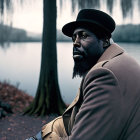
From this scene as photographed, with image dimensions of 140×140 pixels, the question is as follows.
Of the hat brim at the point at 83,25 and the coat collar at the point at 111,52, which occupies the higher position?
the hat brim at the point at 83,25

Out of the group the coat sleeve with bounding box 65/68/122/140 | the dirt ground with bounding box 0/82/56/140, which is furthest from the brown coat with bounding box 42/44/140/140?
the dirt ground with bounding box 0/82/56/140

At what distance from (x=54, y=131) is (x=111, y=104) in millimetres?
888

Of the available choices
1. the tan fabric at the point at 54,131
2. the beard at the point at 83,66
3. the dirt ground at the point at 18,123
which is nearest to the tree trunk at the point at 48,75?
the dirt ground at the point at 18,123

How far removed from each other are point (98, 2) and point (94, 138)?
7014mm

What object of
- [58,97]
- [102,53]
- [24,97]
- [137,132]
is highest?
[102,53]

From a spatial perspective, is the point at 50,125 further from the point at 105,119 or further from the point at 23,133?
the point at 23,133

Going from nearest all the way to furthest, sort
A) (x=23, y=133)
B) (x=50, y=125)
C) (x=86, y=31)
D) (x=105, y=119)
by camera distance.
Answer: (x=105, y=119), (x=86, y=31), (x=50, y=125), (x=23, y=133)

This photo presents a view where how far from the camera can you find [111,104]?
176cm

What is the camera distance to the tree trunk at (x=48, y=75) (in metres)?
7.82

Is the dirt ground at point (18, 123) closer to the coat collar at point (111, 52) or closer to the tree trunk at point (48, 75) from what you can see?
the tree trunk at point (48, 75)

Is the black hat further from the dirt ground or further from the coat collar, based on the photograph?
the dirt ground

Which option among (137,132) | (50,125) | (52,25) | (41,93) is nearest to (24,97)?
(41,93)

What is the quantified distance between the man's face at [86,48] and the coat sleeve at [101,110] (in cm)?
34

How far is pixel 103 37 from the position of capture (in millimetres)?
2223
